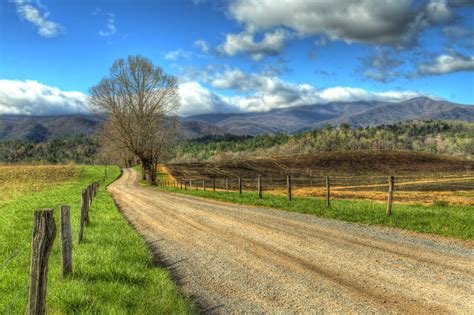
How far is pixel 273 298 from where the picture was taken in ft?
22.2

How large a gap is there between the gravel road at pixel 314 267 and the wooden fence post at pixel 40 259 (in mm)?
2739

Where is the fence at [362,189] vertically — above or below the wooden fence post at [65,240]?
below

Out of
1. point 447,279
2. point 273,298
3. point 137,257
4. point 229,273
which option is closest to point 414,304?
point 447,279

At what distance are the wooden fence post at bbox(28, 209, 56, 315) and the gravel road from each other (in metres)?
2.74

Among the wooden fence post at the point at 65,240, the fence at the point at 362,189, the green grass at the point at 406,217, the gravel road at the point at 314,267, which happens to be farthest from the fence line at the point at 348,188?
the wooden fence post at the point at 65,240

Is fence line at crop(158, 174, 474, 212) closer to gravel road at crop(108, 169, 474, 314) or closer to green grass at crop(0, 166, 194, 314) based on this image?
gravel road at crop(108, 169, 474, 314)

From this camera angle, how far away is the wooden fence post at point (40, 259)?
15.7ft

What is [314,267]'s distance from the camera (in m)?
8.55

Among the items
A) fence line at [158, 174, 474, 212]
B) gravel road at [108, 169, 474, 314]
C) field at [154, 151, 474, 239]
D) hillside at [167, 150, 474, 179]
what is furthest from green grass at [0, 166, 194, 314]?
hillside at [167, 150, 474, 179]

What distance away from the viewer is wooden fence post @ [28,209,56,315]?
15.7 ft

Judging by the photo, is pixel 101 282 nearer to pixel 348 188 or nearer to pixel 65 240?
pixel 65 240

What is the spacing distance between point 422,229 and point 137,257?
10266 millimetres

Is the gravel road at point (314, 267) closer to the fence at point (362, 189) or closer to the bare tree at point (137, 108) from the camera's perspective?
the fence at point (362, 189)

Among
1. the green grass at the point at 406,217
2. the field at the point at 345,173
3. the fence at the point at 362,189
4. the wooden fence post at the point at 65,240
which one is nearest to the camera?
the wooden fence post at the point at 65,240
